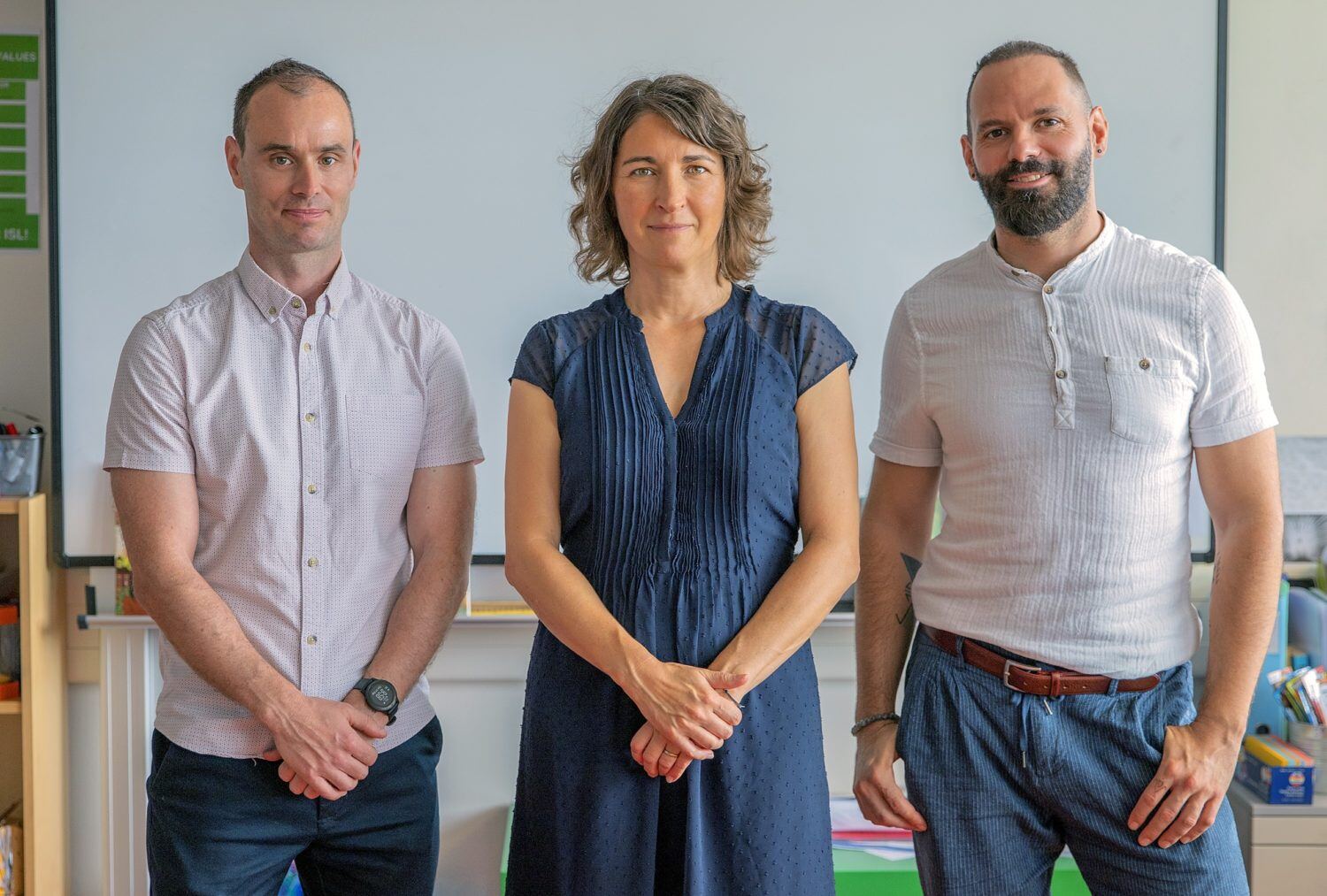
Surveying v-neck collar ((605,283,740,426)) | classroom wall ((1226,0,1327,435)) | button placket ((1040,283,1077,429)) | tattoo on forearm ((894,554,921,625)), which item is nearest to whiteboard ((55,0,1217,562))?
classroom wall ((1226,0,1327,435))

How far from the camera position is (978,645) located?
158 centimetres

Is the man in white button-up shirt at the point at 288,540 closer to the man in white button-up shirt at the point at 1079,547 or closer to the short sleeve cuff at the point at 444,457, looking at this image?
the short sleeve cuff at the point at 444,457

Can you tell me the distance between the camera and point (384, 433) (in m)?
1.65

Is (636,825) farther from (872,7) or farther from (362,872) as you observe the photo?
(872,7)

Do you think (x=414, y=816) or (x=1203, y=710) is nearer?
(x=1203, y=710)

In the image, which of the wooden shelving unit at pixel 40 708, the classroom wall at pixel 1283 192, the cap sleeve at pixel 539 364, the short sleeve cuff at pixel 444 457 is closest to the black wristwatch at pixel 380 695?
the short sleeve cuff at pixel 444 457

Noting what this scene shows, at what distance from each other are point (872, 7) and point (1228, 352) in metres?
1.63

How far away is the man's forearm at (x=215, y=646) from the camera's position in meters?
1.55

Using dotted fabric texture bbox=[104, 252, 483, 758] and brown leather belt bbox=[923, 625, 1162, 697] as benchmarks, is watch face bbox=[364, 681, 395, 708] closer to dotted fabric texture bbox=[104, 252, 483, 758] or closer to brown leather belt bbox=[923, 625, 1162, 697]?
dotted fabric texture bbox=[104, 252, 483, 758]

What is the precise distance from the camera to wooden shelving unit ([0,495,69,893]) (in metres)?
2.65

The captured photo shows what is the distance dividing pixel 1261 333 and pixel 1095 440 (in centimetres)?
169

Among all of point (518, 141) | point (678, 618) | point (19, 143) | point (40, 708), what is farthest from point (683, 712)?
point (19, 143)

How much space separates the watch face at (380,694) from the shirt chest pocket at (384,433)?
0.28m

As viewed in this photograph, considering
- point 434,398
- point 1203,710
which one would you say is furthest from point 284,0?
point 1203,710
